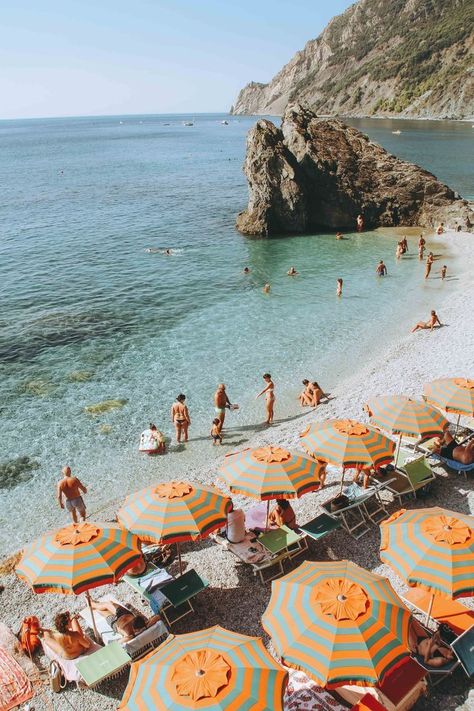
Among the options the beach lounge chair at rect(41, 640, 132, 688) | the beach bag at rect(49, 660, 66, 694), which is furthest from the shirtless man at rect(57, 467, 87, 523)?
the beach bag at rect(49, 660, 66, 694)

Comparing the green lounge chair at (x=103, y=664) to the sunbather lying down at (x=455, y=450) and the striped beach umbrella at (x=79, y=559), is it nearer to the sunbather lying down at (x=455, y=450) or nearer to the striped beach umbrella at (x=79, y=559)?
the striped beach umbrella at (x=79, y=559)

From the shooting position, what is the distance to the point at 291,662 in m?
6.50

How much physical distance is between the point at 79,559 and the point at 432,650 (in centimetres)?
584

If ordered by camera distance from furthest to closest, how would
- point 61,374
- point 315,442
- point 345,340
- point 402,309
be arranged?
1. point 402,309
2. point 345,340
3. point 61,374
4. point 315,442

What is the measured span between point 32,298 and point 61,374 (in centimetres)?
1288

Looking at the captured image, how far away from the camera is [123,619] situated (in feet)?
29.5

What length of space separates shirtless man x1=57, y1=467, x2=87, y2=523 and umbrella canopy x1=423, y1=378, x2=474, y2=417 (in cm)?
969

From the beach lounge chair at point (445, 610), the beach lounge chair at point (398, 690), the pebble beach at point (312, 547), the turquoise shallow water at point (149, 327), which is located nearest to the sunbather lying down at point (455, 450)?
the pebble beach at point (312, 547)

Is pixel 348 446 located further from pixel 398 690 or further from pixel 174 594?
pixel 398 690

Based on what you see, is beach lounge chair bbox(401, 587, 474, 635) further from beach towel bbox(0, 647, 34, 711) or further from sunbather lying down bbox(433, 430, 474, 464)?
beach towel bbox(0, 647, 34, 711)

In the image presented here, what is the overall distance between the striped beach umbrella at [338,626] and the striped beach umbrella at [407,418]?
17.4 feet

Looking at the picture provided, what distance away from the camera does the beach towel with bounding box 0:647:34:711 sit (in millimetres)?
8211

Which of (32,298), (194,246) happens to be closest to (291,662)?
(32,298)

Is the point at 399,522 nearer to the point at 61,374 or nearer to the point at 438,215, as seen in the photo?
the point at 61,374
